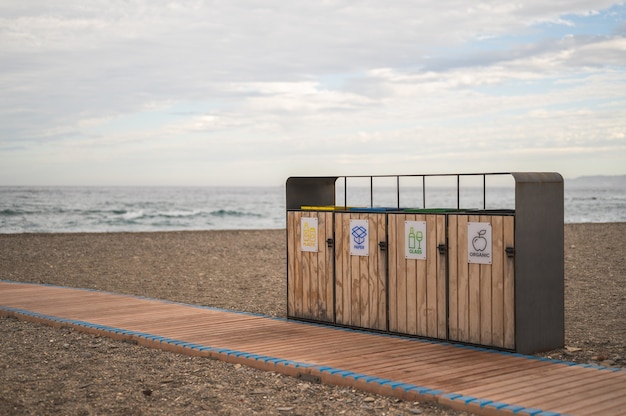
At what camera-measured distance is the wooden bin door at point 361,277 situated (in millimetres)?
7504

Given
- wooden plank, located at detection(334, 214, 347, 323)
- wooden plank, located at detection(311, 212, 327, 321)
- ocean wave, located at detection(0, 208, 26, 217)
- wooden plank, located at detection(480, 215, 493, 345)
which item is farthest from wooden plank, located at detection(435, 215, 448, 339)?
ocean wave, located at detection(0, 208, 26, 217)

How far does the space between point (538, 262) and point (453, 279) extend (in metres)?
0.80

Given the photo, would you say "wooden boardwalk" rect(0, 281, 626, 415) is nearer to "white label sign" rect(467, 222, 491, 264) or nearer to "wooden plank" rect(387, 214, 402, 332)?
"wooden plank" rect(387, 214, 402, 332)

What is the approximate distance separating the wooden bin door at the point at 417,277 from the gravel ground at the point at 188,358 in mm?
1213

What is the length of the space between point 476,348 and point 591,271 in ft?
26.7

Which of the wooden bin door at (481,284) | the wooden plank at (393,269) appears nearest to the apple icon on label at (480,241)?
the wooden bin door at (481,284)

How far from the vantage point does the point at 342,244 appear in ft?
25.9

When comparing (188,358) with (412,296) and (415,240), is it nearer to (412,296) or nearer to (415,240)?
(412,296)

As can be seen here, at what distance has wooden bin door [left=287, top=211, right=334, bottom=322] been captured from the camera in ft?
26.4

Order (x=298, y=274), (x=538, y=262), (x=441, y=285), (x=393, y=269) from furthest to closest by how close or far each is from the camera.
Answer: (x=298, y=274) → (x=393, y=269) → (x=441, y=285) → (x=538, y=262)

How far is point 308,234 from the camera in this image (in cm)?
825

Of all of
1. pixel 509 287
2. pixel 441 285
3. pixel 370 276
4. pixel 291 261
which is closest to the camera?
pixel 509 287

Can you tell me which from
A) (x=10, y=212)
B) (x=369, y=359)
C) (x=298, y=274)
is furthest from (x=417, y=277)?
(x=10, y=212)

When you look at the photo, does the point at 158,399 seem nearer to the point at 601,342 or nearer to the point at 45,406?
the point at 45,406
